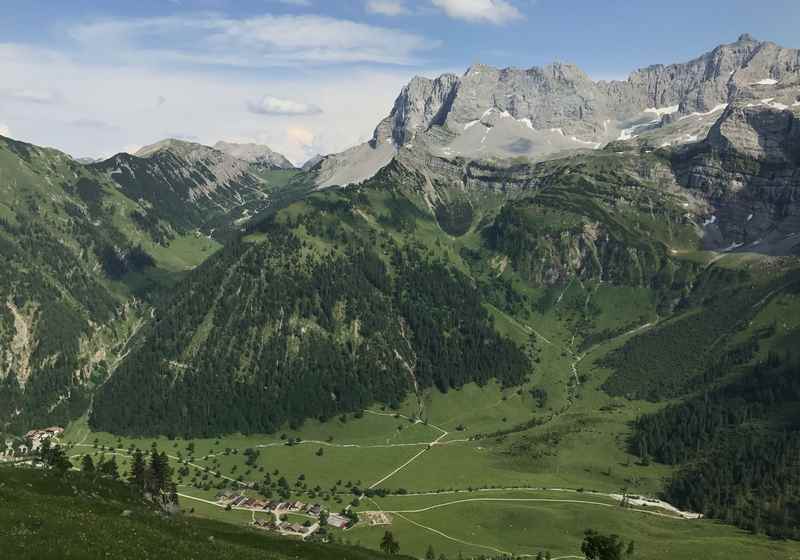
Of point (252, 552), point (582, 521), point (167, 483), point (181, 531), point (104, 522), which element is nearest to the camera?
point (104, 522)

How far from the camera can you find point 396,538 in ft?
622

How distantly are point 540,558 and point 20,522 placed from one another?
450 ft

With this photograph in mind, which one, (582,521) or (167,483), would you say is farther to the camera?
(582,521)

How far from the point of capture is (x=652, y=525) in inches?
7761

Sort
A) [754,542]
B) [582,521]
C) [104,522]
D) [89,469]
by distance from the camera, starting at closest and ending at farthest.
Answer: [104,522] < [89,469] < [754,542] < [582,521]

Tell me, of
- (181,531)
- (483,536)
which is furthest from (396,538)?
(181,531)

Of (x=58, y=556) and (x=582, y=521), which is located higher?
(x=58, y=556)

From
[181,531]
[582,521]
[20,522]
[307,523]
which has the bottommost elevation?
[307,523]

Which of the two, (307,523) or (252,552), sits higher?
(252,552)

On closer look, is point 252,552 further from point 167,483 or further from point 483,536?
point 483,536

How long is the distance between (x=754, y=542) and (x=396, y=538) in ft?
335

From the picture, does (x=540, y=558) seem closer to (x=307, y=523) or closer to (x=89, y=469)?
(x=307, y=523)

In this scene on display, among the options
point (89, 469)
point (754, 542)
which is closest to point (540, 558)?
point (754, 542)

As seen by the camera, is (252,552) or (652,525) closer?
(252,552)
